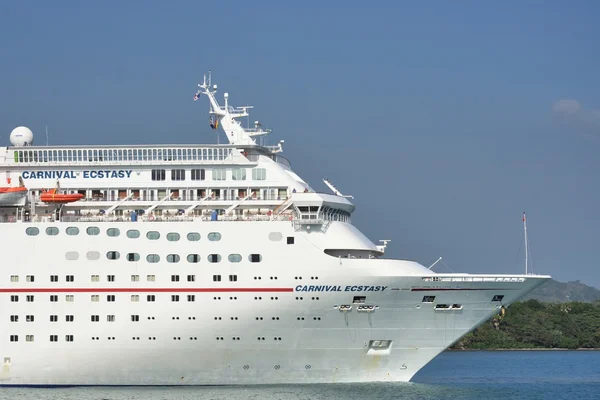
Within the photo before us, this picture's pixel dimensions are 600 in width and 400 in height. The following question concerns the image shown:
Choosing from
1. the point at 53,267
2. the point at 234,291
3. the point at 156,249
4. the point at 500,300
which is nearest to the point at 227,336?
the point at 234,291

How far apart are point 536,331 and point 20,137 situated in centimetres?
5220

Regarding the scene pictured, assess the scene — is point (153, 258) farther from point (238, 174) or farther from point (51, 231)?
point (238, 174)

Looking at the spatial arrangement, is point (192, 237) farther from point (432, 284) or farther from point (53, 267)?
point (432, 284)

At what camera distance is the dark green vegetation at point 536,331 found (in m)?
80.2

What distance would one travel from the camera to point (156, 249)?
3494 centimetres

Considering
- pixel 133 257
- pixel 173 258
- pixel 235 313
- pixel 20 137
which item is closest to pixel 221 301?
pixel 235 313

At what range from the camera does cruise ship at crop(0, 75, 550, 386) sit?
1358 inches

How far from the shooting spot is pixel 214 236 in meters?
35.0

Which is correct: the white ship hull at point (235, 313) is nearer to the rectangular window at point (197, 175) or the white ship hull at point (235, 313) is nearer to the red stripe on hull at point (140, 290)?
the red stripe on hull at point (140, 290)

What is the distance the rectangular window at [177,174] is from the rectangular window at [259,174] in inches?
95.5

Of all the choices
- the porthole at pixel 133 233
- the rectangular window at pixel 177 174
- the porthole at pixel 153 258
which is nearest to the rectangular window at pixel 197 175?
the rectangular window at pixel 177 174

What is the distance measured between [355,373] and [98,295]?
873cm

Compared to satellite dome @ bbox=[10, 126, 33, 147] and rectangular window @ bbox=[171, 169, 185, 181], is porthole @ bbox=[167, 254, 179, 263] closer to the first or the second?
rectangular window @ bbox=[171, 169, 185, 181]

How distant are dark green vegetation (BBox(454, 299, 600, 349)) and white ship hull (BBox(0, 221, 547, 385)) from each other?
45.4 m
